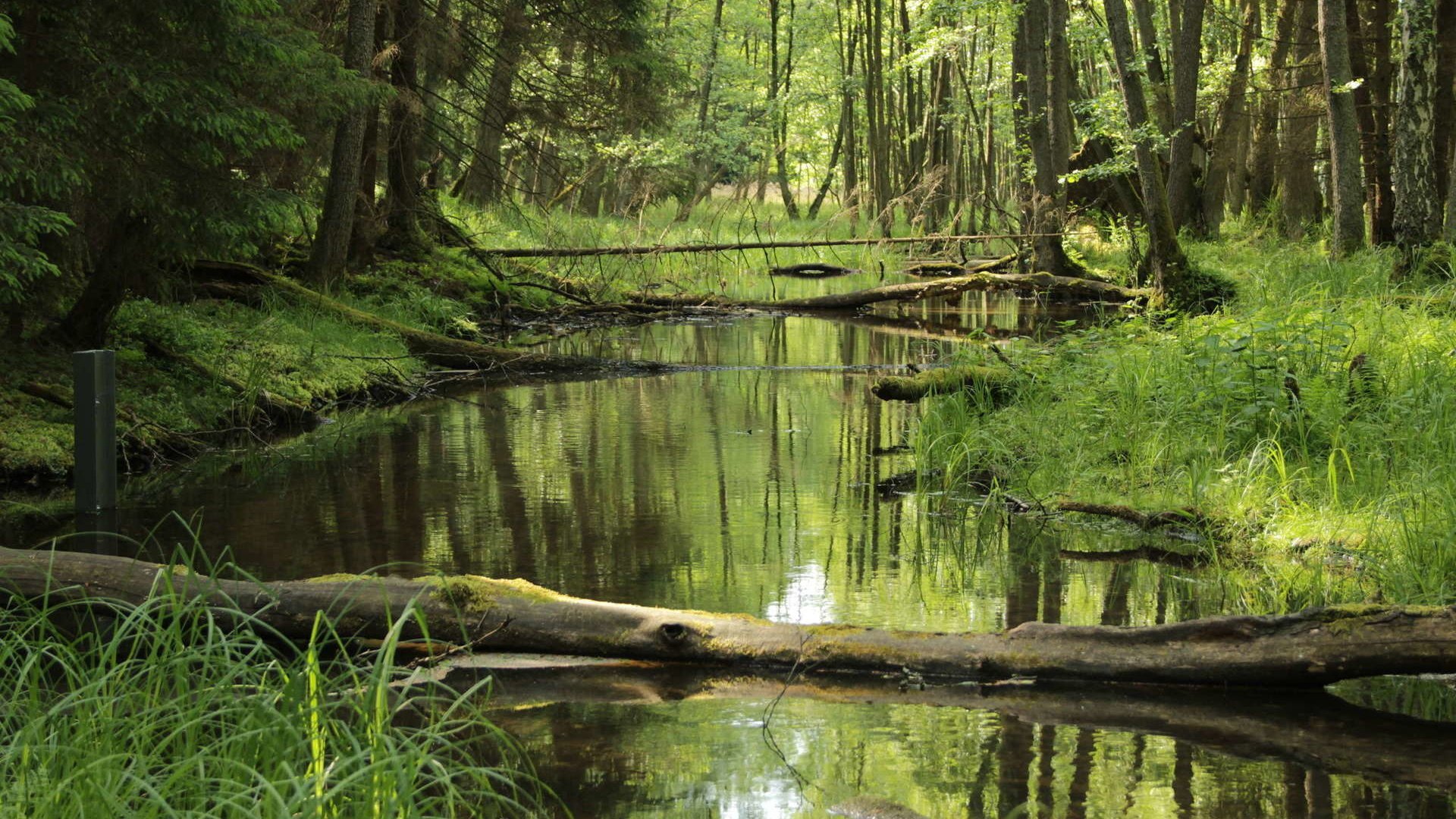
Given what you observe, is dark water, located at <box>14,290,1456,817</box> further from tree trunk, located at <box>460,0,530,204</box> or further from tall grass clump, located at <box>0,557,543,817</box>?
tree trunk, located at <box>460,0,530,204</box>

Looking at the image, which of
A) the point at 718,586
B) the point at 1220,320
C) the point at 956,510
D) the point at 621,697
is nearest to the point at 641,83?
the point at 1220,320

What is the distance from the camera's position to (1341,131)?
1460 cm

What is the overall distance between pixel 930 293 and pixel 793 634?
56.9ft

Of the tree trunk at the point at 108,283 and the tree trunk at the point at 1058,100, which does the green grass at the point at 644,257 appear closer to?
the tree trunk at the point at 1058,100

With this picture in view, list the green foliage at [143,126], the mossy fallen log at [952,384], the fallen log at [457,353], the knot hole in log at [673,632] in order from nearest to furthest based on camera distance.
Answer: the knot hole in log at [673,632] < the green foliage at [143,126] < the mossy fallen log at [952,384] < the fallen log at [457,353]

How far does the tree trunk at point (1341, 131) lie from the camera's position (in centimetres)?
1452

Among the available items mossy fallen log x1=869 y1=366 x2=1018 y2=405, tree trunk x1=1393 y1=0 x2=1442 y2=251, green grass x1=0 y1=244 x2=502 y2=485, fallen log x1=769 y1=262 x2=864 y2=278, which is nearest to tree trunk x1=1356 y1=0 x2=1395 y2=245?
tree trunk x1=1393 y1=0 x2=1442 y2=251

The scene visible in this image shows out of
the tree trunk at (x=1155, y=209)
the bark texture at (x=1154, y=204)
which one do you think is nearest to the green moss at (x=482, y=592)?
the tree trunk at (x=1155, y=209)

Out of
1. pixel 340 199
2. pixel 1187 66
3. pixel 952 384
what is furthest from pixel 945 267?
pixel 952 384

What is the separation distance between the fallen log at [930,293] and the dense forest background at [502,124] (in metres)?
0.85

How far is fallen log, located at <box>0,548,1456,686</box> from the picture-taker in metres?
4.62

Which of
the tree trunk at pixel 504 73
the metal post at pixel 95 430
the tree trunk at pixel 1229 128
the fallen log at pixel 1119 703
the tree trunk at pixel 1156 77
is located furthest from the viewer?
the tree trunk at pixel 1229 128

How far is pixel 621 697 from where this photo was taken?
4922mm

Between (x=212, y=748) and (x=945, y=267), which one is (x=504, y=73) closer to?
(x=945, y=267)
